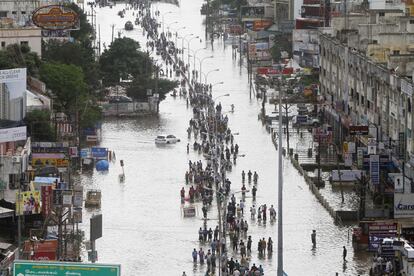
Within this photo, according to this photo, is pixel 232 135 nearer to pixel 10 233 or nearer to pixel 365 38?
pixel 365 38

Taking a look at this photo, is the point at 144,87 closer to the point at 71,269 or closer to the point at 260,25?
the point at 260,25

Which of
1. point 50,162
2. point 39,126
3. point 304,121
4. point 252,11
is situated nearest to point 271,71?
point 304,121

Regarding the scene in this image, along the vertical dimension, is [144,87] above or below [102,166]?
above

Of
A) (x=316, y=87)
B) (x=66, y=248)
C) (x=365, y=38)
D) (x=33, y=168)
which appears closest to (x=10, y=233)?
(x=66, y=248)

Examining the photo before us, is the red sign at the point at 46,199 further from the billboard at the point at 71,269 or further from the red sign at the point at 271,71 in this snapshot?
the red sign at the point at 271,71

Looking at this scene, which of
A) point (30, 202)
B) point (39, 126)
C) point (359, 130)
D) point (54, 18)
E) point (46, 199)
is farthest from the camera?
point (54, 18)

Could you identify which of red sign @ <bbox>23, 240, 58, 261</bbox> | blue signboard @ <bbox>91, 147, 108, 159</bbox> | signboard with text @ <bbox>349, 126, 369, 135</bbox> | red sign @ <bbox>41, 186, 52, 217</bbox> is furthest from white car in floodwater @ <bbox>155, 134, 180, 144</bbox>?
red sign @ <bbox>23, 240, 58, 261</bbox>

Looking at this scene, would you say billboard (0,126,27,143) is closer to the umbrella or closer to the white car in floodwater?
the umbrella

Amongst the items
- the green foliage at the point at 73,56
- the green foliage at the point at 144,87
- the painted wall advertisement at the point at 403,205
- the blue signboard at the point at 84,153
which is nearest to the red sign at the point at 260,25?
the green foliage at the point at 144,87
